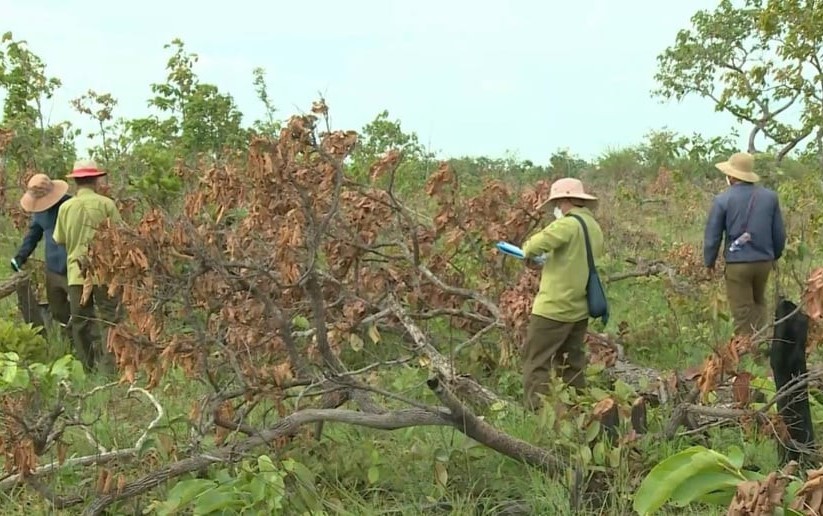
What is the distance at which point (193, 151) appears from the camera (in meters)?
9.45

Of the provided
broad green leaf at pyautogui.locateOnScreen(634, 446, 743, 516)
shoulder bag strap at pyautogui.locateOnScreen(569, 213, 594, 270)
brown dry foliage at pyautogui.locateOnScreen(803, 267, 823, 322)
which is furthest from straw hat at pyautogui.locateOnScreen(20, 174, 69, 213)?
brown dry foliage at pyautogui.locateOnScreen(803, 267, 823, 322)

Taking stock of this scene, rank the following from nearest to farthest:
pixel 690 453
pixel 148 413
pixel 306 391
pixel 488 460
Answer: pixel 690 453 < pixel 306 391 < pixel 488 460 < pixel 148 413

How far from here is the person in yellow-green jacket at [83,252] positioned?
5.72 meters

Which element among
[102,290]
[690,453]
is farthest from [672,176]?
[690,453]

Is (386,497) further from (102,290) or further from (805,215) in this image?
(805,215)

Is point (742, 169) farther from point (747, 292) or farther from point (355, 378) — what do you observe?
point (355, 378)

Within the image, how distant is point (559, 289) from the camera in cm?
457

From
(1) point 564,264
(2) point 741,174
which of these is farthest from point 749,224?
(1) point 564,264

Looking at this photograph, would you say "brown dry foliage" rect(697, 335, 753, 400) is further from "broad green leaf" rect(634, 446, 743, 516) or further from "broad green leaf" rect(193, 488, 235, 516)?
"broad green leaf" rect(193, 488, 235, 516)

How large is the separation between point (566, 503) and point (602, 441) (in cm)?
29

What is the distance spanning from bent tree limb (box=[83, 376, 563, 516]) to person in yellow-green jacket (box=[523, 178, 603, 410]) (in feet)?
3.39

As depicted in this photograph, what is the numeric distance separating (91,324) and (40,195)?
969 mm

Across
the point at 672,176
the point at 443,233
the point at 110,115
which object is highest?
the point at 110,115

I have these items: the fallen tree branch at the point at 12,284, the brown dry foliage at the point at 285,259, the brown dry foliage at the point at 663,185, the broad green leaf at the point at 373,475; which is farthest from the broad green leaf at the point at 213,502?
the brown dry foliage at the point at 663,185
